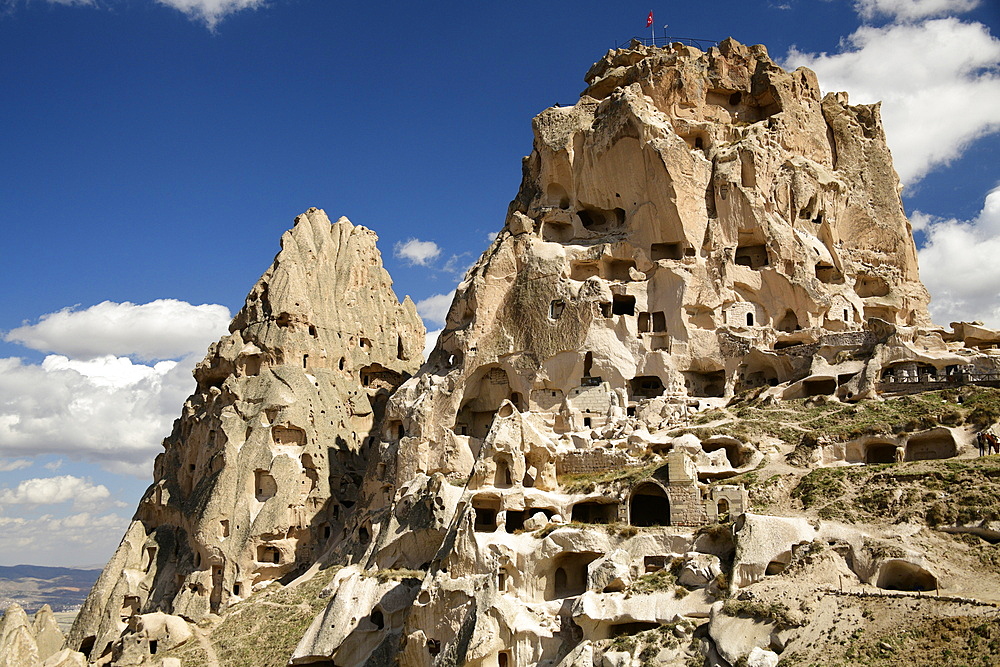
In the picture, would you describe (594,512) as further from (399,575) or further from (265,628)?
(265,628)

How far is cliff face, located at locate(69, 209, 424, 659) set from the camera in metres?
69.4

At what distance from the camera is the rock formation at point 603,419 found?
127 feet

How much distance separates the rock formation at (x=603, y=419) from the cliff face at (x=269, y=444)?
0.73 feet

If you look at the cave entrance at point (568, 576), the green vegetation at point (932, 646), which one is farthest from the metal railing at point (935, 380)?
the green vegetation at point (932, 646)

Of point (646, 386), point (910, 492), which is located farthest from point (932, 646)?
point (646, 386)

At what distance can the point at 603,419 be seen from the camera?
59594 mm

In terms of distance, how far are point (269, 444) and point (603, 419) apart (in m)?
25.9

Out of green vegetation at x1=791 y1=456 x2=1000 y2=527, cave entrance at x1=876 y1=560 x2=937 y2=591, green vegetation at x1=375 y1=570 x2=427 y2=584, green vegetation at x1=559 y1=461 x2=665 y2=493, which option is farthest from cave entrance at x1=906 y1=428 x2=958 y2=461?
green vegetation at x1=375 y1=570 x2=427 y2=584

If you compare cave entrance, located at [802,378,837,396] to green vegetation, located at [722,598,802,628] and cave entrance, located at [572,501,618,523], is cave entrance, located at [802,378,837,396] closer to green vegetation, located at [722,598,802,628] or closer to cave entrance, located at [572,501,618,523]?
cave entrance, located at [572,501,618,523]

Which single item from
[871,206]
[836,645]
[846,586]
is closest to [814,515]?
[846,586]

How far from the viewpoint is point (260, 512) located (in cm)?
7019

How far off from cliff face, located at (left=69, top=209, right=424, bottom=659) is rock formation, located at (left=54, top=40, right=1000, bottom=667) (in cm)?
22

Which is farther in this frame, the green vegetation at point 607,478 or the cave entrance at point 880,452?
the cave entrance at point 880,452

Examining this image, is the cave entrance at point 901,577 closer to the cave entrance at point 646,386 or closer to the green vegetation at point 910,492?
the green vegetation at point 910,492
